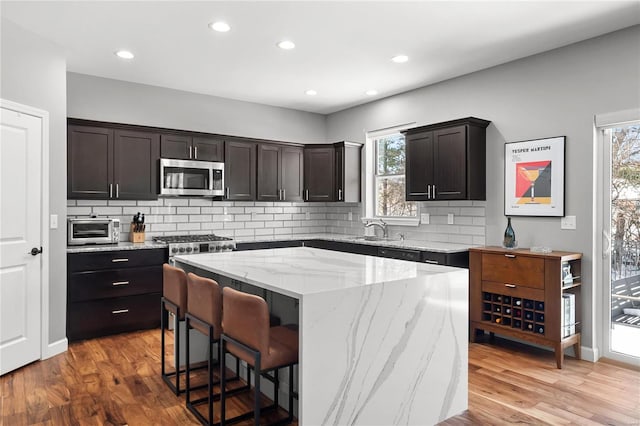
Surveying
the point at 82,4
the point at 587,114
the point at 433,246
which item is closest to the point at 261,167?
the point at 433,246

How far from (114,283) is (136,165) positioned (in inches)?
51.2

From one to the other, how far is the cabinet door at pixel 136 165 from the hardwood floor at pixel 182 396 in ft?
5.53

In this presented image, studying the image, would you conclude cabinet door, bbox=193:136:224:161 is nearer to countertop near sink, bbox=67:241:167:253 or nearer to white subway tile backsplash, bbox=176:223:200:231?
white subway tile backsplash, bbox=176:223:200:231

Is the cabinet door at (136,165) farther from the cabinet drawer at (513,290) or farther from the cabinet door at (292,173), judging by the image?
the cabinet drawer at (513,290)

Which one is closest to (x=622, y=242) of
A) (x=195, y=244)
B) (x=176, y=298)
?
(x=176, y=298)

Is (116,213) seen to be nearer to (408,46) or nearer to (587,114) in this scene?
(408,46)

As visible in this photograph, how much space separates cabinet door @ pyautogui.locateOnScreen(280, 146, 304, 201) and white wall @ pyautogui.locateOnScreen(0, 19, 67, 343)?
2.76m

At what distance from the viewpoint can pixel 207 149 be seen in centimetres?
535

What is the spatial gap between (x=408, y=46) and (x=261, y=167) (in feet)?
8.48

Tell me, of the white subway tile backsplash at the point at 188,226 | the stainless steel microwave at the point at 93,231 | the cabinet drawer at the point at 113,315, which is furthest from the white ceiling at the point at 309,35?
the cabinet drawer at the point at 113,315

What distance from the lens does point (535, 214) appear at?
413cm

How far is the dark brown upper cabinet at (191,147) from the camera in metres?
5.07

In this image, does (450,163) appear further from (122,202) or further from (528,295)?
(122,202)

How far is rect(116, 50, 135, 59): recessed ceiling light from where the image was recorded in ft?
13.5
